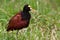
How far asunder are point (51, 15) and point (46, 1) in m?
0.35

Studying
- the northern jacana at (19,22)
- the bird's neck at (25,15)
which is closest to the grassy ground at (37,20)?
the northern jacana at (19,22)

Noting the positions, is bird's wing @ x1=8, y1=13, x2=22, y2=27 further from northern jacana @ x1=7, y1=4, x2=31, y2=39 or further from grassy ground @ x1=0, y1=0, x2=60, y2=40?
grassy ground @ x1=0, y1=0, x2=60, y2=40

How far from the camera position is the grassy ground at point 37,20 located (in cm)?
820

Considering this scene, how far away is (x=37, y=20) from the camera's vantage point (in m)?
9.06

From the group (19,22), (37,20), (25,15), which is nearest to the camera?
(19,22)

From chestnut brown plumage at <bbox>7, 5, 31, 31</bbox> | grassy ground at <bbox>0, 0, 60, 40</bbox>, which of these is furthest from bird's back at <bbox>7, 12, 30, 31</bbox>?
grassy ground at <bbox>0, 0, 60, 40</bbox>

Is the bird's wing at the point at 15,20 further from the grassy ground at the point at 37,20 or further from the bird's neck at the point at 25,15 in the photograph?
the grassy ground at the point at 37,20

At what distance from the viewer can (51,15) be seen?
9461mm

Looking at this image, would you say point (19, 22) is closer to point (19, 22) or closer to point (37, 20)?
point (19, 22)

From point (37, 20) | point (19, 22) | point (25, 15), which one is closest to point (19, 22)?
point (19, 22)

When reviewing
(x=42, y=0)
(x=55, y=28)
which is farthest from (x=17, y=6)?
(x=55, y=28)

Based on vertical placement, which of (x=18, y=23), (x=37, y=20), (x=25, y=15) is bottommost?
(x=37, y=20)

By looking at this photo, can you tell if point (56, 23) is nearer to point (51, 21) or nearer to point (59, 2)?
point (51, 21)

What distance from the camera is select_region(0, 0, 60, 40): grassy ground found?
820 cm
